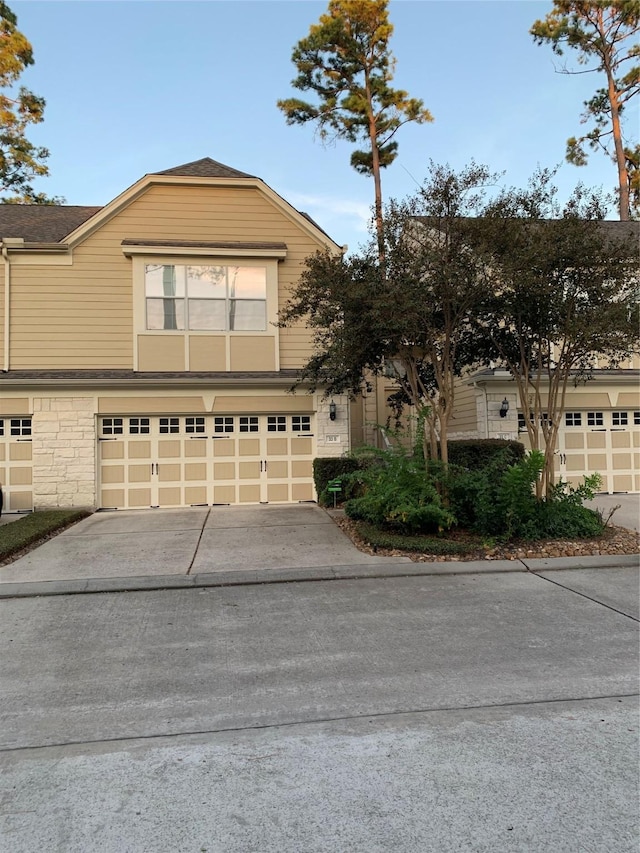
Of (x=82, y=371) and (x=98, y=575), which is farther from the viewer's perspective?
(x=82, y=371)

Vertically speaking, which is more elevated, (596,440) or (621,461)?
(596,440)

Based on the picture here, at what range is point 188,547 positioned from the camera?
7.74 meters

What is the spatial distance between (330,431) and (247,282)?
3.87 m

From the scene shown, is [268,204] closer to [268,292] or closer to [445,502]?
[268,292]

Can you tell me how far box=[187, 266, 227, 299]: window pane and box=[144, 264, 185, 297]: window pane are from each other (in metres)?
0.18

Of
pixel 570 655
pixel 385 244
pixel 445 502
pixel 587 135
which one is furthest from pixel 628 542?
pixel 587 135

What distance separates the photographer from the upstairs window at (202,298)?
476 inches

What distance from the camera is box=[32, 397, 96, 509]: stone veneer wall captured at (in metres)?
11.3

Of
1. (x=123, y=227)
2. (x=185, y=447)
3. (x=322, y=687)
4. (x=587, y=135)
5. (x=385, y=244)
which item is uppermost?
(x=587, y=135)

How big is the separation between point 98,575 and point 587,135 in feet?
79.6

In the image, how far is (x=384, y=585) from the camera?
6.06 m

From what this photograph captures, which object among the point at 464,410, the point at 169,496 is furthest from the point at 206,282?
the point at 464,410

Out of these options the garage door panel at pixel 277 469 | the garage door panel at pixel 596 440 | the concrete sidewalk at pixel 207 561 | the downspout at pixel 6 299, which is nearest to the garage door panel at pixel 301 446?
the garage door panel at pixel 277 469

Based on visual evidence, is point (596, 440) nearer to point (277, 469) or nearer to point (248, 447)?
point (277, 469)
